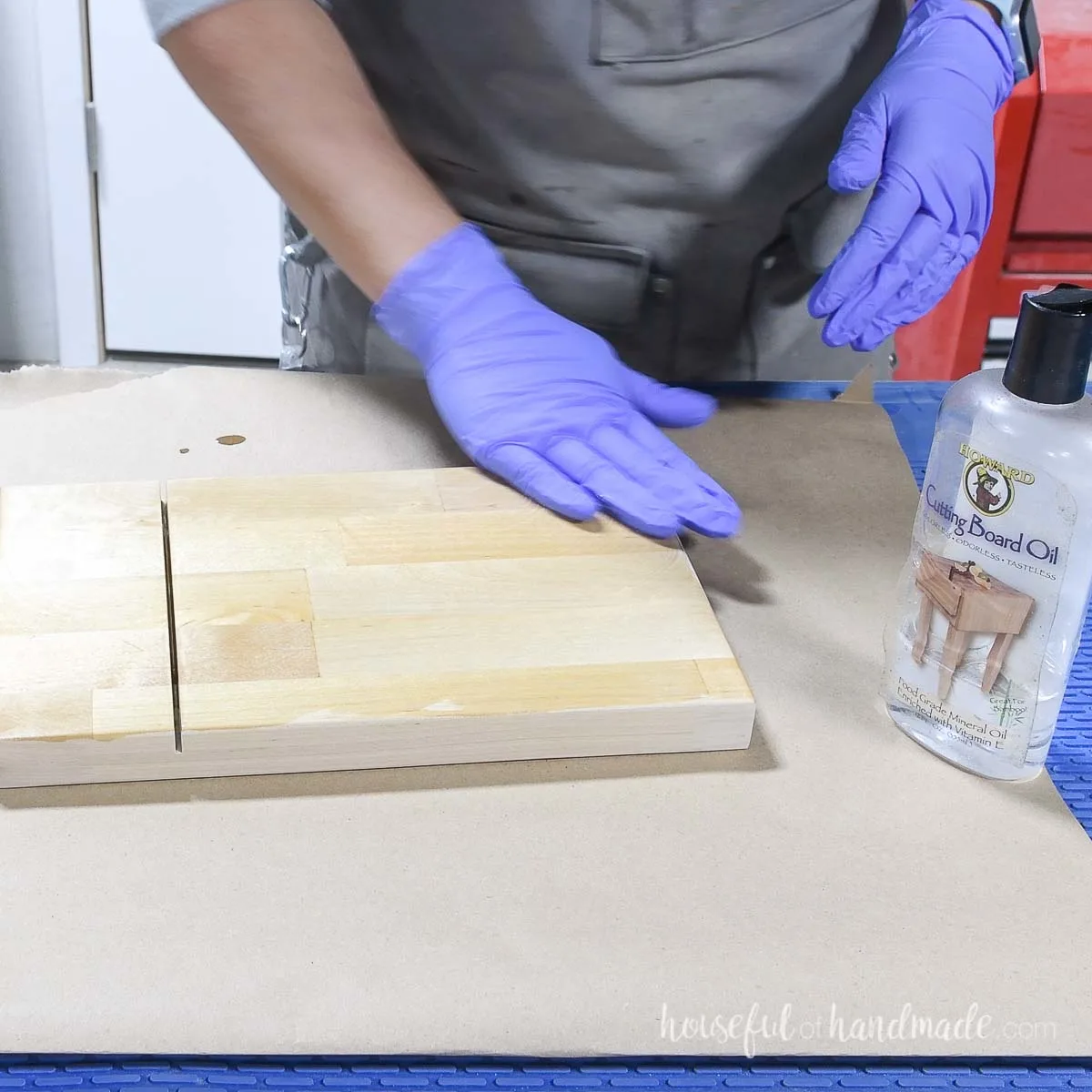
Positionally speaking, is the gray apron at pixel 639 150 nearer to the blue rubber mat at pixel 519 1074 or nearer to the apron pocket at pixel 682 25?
the apron pocket at pixel 682 25

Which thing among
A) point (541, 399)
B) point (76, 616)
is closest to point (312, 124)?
point (541, 399)

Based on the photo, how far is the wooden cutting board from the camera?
24.4 inches

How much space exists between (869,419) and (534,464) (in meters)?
0.35

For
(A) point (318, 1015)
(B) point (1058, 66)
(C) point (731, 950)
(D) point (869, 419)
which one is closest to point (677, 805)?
(C) point (731, 950)

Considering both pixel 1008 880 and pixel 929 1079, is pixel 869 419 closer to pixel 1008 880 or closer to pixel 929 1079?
pixel 1008 880

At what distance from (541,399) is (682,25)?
387 millimetres

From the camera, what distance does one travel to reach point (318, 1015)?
0.51 metres

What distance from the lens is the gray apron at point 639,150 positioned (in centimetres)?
102

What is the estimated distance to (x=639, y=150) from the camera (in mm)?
1062

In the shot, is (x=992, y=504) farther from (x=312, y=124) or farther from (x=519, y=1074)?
(x=312, y=124)

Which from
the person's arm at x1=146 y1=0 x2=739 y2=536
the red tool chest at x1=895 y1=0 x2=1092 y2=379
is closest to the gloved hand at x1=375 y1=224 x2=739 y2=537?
the person's arm at x1=146 y1=0 x2=739 y2=536

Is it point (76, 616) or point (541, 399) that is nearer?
point (76, 616)

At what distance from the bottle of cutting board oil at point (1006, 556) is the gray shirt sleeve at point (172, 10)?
623mm

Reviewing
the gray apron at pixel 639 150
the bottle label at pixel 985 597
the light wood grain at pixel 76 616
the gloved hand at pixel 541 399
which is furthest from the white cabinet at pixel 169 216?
the bottle label at pixel 985 597
